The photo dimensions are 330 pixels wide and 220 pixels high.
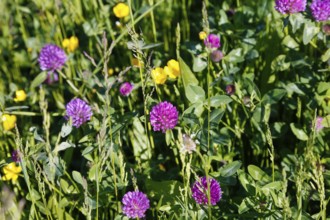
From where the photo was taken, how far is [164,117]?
142cm

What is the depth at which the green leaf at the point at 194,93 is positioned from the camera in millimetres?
1518

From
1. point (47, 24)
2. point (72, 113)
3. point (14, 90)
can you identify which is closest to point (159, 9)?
point (47, 24)

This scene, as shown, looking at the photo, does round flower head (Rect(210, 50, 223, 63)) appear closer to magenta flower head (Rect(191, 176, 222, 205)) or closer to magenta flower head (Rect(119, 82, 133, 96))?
magenta flower head (Rect(119, 82, 133, 96))

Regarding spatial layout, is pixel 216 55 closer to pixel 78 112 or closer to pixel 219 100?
pixel 219 100

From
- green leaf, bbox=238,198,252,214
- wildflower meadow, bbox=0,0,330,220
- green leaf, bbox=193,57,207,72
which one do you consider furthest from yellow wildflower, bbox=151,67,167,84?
green leaf, bbox=238,198,252,214

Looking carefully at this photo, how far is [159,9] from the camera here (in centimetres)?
224

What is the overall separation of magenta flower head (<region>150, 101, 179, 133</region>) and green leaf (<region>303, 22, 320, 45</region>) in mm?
462

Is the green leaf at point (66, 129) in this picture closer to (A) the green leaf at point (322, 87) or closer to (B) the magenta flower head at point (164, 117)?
(B) the magenta flower head at point (164, 117)

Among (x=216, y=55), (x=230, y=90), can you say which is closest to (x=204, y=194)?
(x=230, y=90)

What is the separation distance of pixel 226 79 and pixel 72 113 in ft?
1.54

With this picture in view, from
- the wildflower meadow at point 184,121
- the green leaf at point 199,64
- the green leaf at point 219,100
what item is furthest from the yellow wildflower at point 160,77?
the green leaf at point 219,100

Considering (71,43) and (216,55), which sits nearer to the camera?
(216,55)

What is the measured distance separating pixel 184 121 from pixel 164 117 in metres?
0.07

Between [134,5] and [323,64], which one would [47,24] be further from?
[323,64]
